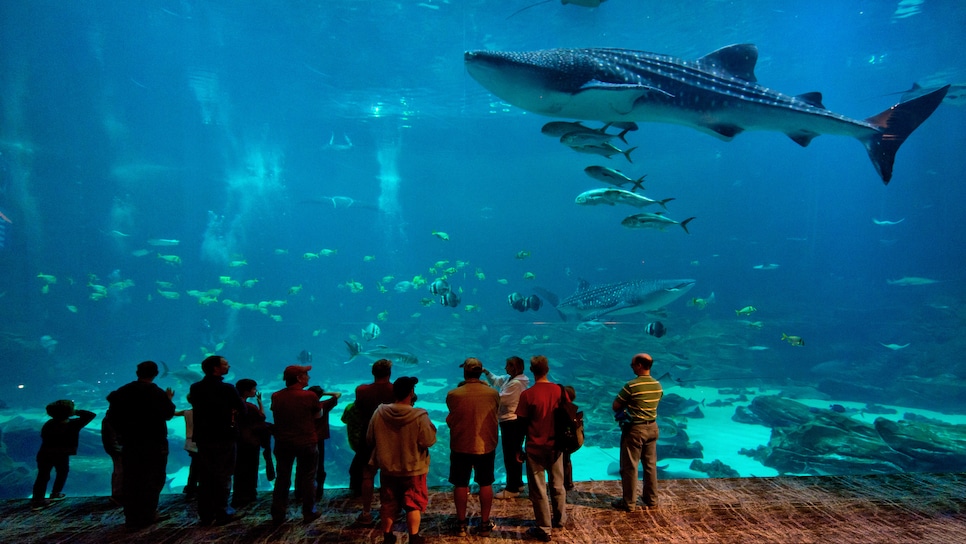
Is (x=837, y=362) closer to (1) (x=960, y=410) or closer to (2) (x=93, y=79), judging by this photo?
(1) (x=960, y=410)

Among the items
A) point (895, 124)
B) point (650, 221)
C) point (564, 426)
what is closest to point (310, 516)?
point (564, 426)

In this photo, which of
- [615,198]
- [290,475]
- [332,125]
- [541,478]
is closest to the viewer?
[541,478]

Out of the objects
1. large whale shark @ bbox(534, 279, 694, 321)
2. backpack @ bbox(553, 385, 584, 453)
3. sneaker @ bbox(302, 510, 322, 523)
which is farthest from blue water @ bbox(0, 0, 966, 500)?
backpack @ bbox(553, 385, 584, 453)

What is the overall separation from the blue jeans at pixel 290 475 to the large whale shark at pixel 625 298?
6717 millimetres

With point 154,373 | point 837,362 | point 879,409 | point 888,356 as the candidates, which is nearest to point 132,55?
point 154,373

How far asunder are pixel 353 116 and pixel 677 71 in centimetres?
2916

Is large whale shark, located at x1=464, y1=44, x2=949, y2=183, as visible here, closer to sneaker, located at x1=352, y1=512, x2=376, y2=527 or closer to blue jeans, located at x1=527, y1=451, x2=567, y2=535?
blue jeans, located at x1=527, y1=451, x2=567, y2=535

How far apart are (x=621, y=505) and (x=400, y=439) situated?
2.28 meters

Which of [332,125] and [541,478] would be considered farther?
[332,125]

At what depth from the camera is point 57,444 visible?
409 cm

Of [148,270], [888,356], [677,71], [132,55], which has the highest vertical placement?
[132,55]

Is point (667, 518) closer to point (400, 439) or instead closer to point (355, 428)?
point (400, 439)

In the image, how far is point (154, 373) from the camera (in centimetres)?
364

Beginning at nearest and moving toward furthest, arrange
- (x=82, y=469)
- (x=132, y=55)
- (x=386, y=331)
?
(x=82, y=469), (x=132, y=55), (x=386, y=331)
